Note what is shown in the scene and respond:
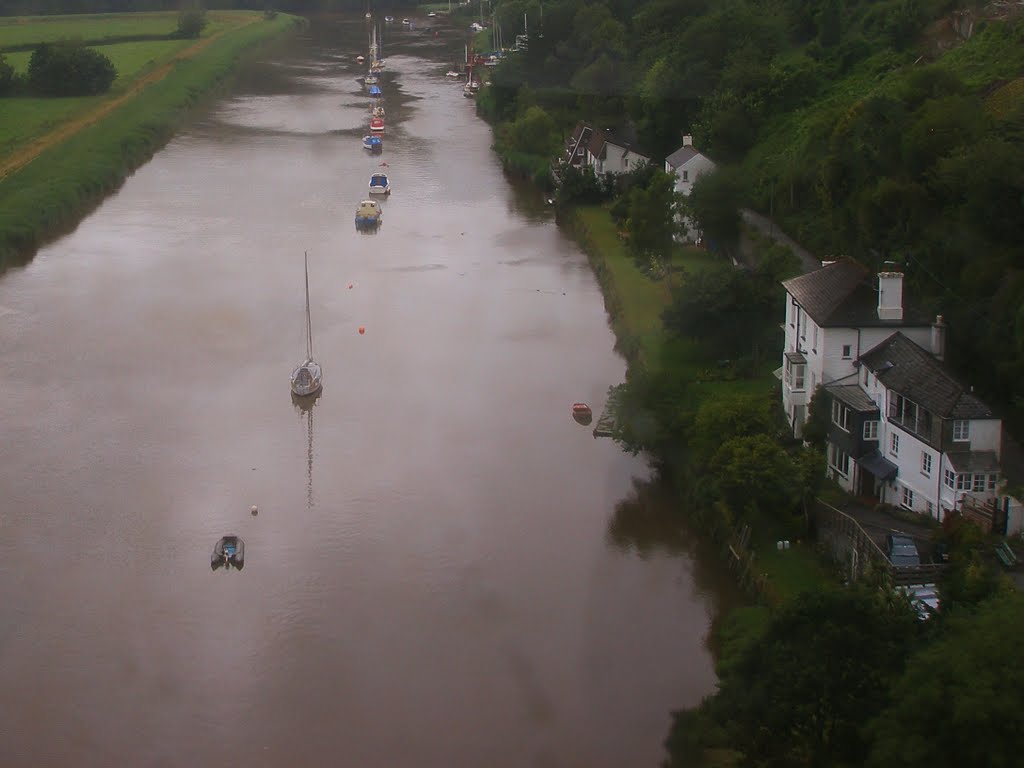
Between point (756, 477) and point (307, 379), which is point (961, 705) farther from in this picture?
point (307, 379)

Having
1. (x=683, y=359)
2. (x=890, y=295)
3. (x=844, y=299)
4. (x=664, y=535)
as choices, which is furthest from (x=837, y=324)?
(x=683, y=359)

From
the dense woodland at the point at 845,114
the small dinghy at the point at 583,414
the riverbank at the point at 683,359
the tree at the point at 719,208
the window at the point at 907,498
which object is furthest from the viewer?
the tree at the point at 719,208

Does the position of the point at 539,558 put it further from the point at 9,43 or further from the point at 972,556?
the point at 9,43

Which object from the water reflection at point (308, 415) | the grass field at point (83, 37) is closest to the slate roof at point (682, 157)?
the water reflection at point (308, 415)

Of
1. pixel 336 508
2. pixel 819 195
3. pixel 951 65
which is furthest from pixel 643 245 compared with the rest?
pixel 336 508

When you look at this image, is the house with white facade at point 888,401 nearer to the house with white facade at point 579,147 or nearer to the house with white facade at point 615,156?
the house with white facade at point 615,156

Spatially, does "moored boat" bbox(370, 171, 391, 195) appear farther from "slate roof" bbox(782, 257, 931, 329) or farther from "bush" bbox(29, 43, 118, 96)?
"slate roof" bbox(782, 257, 931, 329)

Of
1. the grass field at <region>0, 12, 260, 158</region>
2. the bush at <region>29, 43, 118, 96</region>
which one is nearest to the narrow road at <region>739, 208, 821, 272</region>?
the grass field at <region>0, 12, 260, 158</region>
